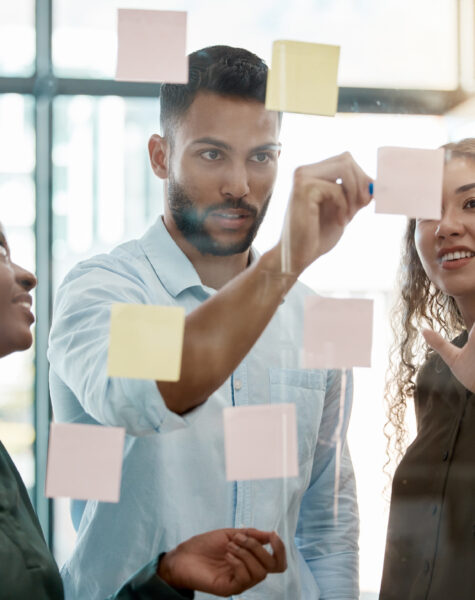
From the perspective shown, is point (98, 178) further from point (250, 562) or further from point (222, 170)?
point (250, 562)

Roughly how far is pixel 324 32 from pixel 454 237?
0.33 metres

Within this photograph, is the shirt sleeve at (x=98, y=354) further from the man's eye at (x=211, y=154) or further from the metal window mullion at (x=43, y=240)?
the man's eye at (x=211, y=154)

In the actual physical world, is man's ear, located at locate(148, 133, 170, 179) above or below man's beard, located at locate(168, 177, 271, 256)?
above

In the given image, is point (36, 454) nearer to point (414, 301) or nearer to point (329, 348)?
point (329, 348)

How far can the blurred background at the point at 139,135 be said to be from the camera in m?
0.87

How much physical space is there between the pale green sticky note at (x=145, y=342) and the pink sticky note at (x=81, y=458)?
93mm

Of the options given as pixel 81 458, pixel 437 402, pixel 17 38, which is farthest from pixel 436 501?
pixel 17 38

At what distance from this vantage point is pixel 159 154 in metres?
0.86

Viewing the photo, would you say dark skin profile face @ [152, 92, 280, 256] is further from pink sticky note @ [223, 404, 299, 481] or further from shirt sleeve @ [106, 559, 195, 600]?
shirt sleeve @ [106, 559, 195, 600]

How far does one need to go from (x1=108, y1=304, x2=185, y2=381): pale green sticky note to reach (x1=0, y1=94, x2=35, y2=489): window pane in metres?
0.23

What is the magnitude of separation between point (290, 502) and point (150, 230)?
1.34ft

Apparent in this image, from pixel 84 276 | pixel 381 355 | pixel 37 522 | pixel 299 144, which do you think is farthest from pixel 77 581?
pixel 299 144

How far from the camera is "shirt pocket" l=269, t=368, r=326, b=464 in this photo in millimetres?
858

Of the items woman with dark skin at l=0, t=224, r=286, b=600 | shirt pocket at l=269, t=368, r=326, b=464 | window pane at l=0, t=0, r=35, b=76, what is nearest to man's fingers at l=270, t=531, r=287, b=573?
woman with dark skin at l=0, t=224, r=286, b=600
